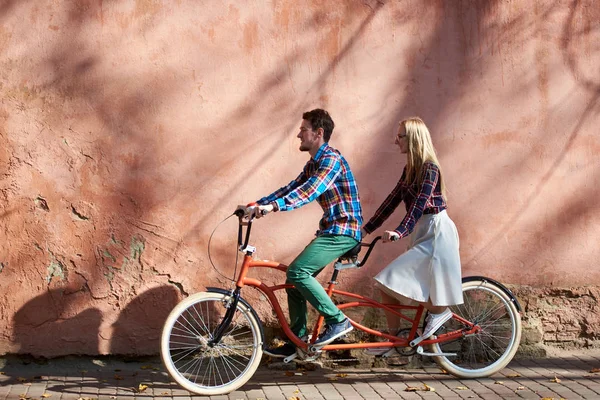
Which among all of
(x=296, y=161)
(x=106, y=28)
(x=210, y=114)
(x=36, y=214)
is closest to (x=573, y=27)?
(x=296, y=161)

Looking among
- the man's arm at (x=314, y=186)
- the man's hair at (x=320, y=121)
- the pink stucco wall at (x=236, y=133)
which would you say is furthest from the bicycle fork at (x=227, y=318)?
the man's hair at (x=320, y=121)

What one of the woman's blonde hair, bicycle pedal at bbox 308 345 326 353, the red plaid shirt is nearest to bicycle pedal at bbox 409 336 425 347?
bicycle pedal at bbox 308 345 326 353

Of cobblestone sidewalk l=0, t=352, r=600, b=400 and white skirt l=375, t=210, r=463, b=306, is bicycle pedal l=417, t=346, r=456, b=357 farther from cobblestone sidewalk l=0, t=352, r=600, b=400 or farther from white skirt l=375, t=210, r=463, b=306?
white skirt l=375, t=210, r=463, b=306

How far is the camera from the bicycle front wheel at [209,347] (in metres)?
5.62

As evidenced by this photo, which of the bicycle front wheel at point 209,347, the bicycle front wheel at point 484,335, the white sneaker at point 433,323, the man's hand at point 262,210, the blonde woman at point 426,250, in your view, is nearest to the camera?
the man's hand at point 262,210

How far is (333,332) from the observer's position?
5809 mm

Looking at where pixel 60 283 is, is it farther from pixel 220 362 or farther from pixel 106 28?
pixel 106 28

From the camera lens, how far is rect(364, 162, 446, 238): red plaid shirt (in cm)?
572

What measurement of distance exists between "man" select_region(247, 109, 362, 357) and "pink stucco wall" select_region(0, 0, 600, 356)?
855 mm

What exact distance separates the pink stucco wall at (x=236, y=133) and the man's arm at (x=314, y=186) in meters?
0.97

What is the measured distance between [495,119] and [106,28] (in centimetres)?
307

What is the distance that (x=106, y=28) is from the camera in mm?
6320

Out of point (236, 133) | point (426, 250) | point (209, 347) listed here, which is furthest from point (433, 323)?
point (236, 133)

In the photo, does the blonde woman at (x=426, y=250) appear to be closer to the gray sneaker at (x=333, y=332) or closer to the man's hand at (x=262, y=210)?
the gray sneaker at (x=333, y=332)
